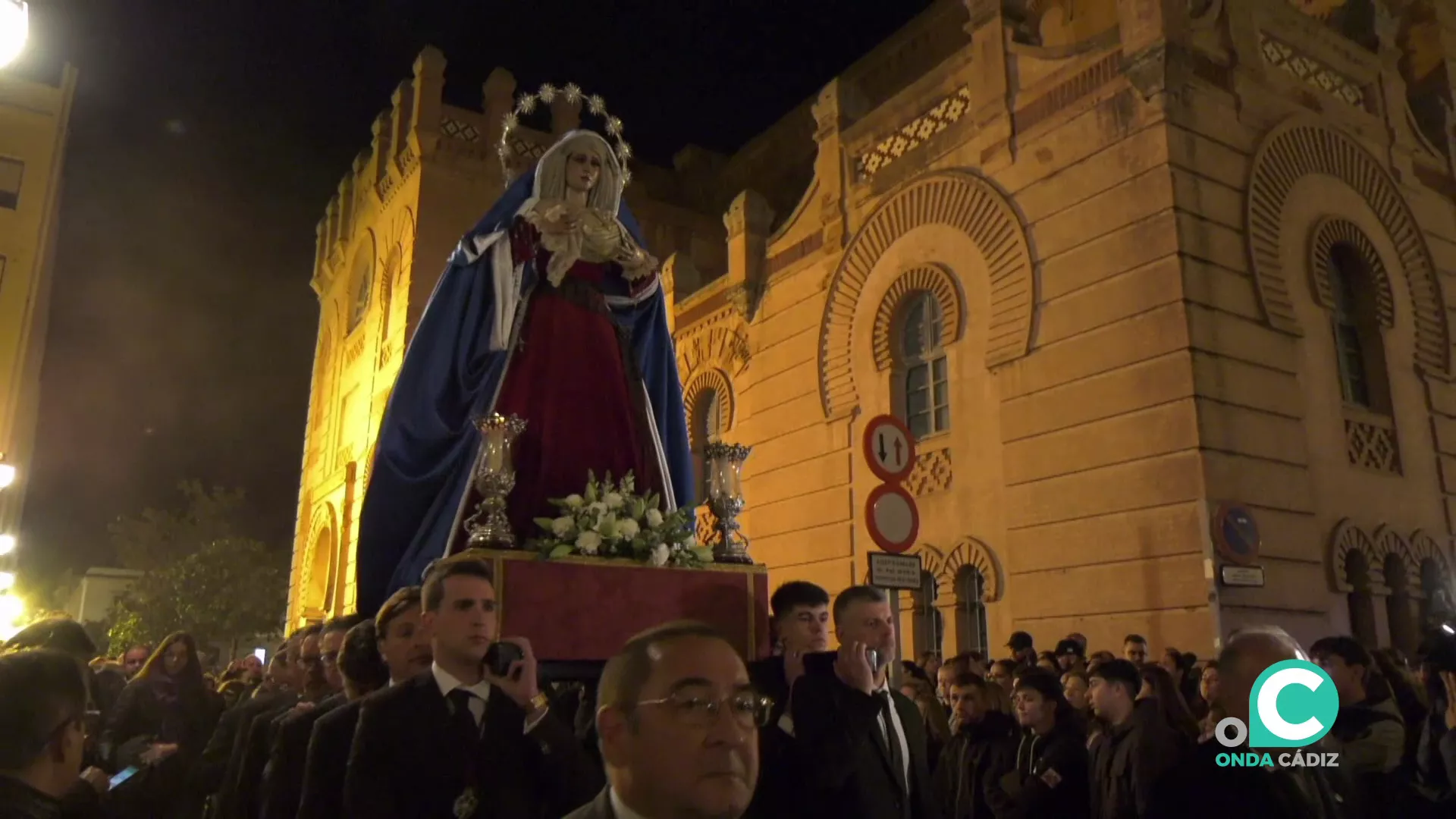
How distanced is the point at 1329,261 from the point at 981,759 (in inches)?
377

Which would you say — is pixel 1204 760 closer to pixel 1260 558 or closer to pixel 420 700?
pixel 420 700

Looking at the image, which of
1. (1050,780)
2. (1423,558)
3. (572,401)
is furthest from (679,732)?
(1423,558)

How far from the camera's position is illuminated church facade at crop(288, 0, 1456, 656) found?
394 inches

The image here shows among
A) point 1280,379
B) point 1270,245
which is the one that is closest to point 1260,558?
point 1280,379

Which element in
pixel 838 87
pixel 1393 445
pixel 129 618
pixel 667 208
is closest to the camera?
pixel 1393 445

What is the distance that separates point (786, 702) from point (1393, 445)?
11279 mm

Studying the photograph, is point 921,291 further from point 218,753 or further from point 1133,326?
point 218,753

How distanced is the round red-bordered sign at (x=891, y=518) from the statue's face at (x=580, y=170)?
281 centimetres

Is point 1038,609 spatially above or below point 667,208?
below

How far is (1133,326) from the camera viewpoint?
33.9 feet

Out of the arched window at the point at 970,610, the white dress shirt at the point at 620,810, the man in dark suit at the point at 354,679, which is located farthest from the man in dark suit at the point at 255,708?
the arched window at the point at 970,610

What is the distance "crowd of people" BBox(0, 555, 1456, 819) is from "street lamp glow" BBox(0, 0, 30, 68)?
13.0 ft

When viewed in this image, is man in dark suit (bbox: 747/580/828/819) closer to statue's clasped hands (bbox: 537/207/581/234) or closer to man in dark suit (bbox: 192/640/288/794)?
statue's clasped hands (bbox: 537/207/581/234)

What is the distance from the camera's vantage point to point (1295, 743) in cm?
293
